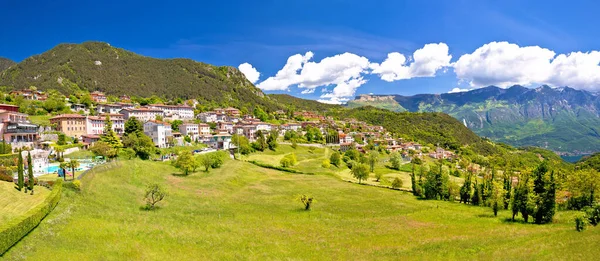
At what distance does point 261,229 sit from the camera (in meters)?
37.6

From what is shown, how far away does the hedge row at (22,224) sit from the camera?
2394 centimetres

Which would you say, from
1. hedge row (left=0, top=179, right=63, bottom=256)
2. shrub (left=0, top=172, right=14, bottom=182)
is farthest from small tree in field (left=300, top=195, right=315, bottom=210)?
shrub (left=0, top=172, right=14, bottom=182)

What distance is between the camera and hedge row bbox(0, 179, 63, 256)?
23.9 metres

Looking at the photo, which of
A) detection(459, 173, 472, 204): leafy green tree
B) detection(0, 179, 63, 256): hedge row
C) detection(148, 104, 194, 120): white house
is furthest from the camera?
detection(148, 104, 194, 120): white house

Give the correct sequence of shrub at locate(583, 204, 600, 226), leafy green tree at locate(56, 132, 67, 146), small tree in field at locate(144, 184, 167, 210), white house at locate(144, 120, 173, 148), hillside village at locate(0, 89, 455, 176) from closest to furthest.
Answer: shrub at locate(583, 204, 600, 226) < small tree in field at locate(144, 184, 167, 210) < hillside village at locate(0, 89, 455, 176) < leafy green tree at locate(56, 132, 67, 146) < white house at locate(144, 120, 173, 148)

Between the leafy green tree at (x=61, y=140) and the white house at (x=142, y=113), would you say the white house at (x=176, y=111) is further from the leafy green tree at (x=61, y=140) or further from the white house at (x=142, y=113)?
the leafy green tree at (x=61, y=140)

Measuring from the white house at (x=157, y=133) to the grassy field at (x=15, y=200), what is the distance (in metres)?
55.6

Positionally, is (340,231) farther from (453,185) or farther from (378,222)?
(453,185)

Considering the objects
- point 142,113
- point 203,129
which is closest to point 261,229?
point 203,129

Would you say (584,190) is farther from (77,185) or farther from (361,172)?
(77,185)

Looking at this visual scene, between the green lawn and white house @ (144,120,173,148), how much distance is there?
3680cm

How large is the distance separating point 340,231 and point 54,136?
78843 millimetres

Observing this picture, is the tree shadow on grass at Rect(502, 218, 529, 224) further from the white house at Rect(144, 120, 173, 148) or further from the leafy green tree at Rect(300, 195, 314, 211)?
the white house at Rect(144, 120, 173, 148)

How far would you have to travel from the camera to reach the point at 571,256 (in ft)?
86.5
